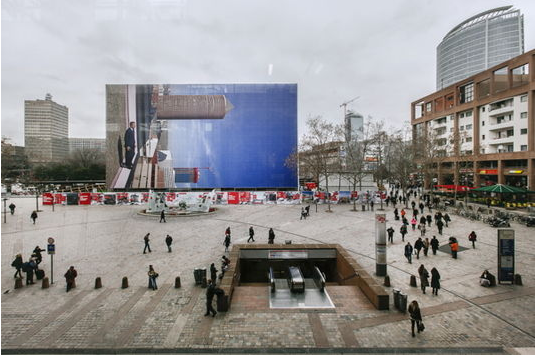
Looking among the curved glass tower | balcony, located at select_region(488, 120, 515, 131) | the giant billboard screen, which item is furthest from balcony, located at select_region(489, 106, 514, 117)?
the curved glass tower

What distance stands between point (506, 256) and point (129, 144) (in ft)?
176

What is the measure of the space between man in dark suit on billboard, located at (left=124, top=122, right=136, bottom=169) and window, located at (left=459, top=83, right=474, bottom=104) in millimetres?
61351

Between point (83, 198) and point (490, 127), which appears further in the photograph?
point (490, 127)

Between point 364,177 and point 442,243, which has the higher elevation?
point 364,177

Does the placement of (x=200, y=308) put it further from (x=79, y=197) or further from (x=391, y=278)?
(x=79, y=197)

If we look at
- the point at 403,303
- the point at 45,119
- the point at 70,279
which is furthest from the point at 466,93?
the point at 70,279

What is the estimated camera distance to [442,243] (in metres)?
16.2

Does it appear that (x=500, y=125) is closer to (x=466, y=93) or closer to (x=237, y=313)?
(x=466, y=93)

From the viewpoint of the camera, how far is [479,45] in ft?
292

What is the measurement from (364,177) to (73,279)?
37.5m

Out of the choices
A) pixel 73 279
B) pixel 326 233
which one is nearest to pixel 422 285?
pixel 326 233

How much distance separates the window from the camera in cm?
4558

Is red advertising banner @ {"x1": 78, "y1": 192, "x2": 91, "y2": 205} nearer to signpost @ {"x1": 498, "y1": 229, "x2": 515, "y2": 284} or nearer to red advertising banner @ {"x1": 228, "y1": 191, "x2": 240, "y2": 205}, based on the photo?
red advertising banner @ {"x1": 228, "y1": 191, "x2": 240, "y2": 205}

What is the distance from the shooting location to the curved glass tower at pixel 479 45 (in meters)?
75.1
